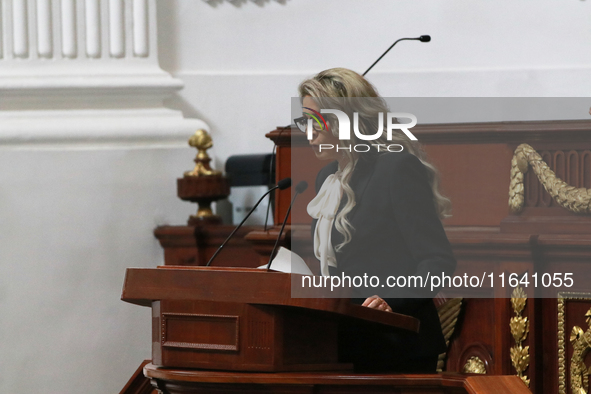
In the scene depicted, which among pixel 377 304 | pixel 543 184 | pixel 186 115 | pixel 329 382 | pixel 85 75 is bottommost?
pixel 329 382

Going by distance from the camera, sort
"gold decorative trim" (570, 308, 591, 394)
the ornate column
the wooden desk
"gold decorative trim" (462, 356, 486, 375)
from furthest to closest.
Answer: the ornate column < "gold decorative trim" (462, 356, 486, 375) < "gold decorative trim" (570, 308, 591, 394) < the wooden desk

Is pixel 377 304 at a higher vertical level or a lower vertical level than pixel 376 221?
lower

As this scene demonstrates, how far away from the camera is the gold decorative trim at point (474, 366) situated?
2.84 m

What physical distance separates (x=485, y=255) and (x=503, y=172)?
32 cm

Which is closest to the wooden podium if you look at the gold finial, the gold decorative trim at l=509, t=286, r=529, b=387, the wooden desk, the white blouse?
the wooden desk

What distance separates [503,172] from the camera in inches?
114

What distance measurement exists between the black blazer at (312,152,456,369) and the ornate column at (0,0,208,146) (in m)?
2.29

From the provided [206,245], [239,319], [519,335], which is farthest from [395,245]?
[206,245]

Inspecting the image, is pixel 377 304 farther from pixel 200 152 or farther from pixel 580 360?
pixel 200 152

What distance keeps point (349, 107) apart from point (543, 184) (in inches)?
47.3

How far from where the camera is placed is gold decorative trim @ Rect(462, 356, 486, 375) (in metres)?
2.84

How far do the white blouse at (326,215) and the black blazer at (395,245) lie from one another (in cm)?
2

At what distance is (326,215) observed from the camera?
1.97 metres

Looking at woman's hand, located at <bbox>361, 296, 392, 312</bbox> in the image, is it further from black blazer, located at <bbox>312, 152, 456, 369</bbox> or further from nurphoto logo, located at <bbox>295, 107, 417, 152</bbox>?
nurphoto logo, located at <bbox>295, 107, 417, 152</bbox>
